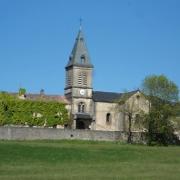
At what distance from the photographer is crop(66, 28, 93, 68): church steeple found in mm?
97750

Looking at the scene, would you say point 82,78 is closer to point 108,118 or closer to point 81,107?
point 81,107

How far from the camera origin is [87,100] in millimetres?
95250

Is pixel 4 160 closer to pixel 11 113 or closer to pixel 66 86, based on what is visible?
pixel 11 113

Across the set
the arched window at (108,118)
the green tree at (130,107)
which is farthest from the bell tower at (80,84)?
the green tree at (130,107)

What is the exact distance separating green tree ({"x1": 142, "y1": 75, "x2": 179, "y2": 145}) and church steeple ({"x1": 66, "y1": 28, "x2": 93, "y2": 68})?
20656 millimetres

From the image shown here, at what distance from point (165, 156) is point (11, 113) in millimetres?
38103

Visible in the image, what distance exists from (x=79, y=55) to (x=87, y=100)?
27.7 ft

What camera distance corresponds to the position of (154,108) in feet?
256

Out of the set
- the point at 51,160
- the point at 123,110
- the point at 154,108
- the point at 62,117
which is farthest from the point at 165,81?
the point at 51,160

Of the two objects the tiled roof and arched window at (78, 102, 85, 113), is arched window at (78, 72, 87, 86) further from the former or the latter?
arched window at (78, 102, 85, 113)

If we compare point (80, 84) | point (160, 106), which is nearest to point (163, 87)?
point (160, 106)

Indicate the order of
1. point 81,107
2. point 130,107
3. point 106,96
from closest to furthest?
1. point 130,107
2. point 81,107
3. point 106,96

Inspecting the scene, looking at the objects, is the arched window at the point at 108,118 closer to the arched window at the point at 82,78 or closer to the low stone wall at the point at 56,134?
the arched window at the point at 82,78

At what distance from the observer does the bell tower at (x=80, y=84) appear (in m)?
93.9
